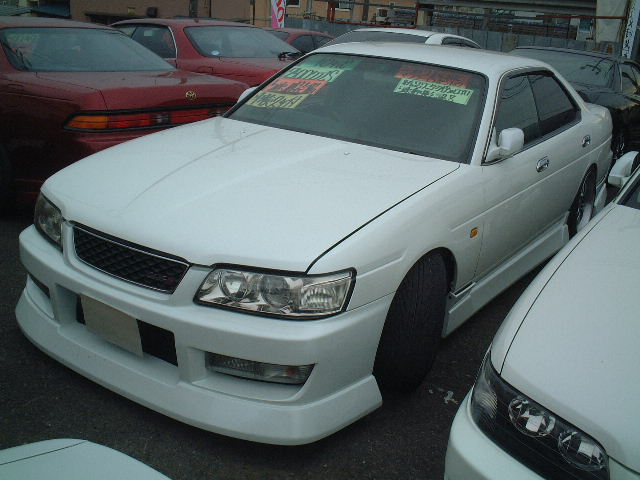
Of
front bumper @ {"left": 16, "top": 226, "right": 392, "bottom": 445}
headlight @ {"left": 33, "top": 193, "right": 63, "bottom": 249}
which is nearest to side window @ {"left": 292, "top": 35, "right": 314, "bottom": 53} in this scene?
headlight @ {"left": 33, "top": 193, "right": 63, "bottom": 249}

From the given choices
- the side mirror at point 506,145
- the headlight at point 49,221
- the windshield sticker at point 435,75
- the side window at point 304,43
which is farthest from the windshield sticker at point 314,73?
the side window at point 304,43

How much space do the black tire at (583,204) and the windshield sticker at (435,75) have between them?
1.47 meters

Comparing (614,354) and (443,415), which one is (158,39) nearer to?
(443,415)

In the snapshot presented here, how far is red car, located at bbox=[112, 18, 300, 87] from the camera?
22.9 ft

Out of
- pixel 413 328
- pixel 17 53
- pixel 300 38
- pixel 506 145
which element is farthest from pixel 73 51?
pixel 300 38

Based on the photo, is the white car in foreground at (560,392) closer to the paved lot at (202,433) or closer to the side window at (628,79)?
the paved lot at (202,433)

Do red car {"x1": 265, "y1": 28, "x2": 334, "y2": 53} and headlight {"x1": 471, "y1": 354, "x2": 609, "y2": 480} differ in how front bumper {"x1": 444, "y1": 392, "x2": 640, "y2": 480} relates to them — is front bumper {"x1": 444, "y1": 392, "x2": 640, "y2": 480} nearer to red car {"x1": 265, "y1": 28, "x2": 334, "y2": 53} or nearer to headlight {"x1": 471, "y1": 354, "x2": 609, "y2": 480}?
headlight {"x1": 471, "y1": 354, "x2": 609, "y2": 480}

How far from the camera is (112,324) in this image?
7.82 ft

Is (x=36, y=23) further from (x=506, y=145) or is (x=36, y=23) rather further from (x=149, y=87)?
(x=506, y=145)

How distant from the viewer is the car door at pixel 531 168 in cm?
319

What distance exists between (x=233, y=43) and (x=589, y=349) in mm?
6505

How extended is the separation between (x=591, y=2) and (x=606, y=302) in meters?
17.8

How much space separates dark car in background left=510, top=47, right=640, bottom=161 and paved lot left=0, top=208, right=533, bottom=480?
5.00 m

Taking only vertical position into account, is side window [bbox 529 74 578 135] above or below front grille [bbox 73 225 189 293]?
above
